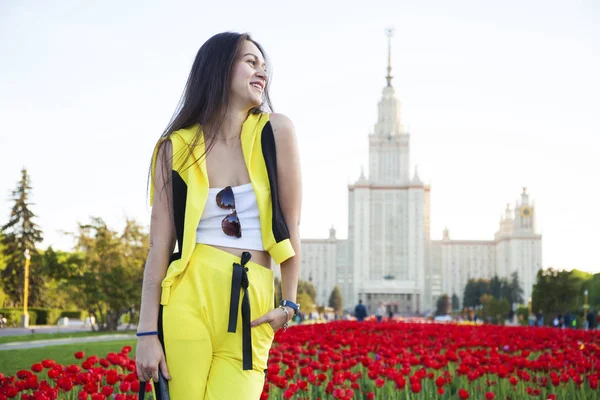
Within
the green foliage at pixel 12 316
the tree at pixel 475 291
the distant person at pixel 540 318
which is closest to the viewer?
the green foliage at pixel 12 316

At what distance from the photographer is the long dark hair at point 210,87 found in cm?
237

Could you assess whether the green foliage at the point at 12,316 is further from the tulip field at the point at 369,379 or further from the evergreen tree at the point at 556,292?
the evergreen tree at the point at 556,292

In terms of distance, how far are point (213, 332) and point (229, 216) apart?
1.15 ft

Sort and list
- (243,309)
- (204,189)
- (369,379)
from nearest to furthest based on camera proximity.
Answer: (243,309) < (204,189) < (369,379)

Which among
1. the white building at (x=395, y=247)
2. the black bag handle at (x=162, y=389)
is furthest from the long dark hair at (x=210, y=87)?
the white building at (x=395, y=247)

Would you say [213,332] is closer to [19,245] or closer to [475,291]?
Result: [19,245]

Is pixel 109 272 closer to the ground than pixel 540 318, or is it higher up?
higher up

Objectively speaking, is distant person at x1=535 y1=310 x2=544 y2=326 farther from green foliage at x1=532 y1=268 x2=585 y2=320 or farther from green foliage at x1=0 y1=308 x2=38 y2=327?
green foliage at x1=0 y1=308 x2=38 y2=327

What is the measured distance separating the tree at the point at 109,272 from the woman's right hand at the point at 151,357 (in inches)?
668

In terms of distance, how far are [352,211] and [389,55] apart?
21.3 meters

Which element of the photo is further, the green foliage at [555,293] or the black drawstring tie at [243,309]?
the green foliage at [555,293]

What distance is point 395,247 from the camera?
9156 cm

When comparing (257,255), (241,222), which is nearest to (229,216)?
(241,222)

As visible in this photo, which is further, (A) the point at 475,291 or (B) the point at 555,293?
(A) the point at 475,291
